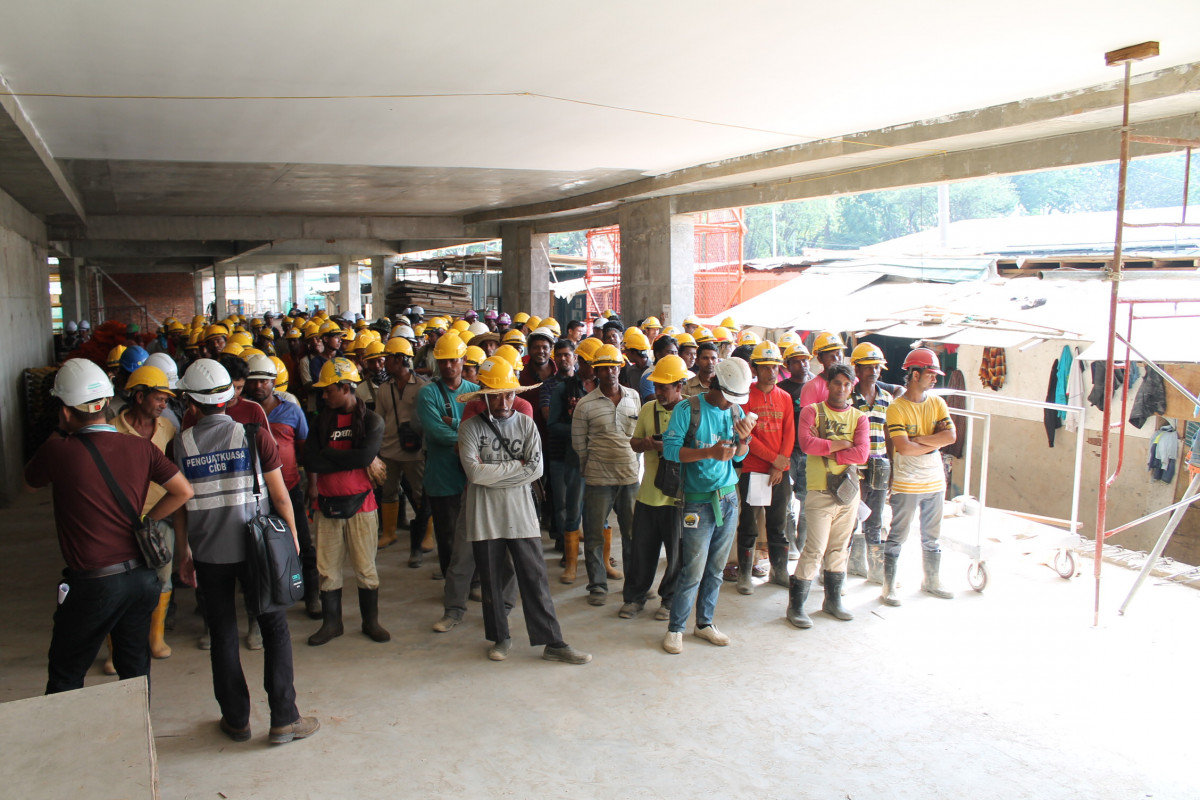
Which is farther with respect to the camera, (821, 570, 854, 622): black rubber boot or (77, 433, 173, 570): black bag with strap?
(821, 570, 854, 622): black rubber boot

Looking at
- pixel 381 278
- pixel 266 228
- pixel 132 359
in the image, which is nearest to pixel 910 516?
pixel 132 359

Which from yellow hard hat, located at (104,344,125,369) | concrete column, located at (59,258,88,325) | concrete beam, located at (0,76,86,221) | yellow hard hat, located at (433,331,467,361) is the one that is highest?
concrete beam, located at (0,76,86,221)

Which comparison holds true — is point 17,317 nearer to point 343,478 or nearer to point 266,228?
point 266,228

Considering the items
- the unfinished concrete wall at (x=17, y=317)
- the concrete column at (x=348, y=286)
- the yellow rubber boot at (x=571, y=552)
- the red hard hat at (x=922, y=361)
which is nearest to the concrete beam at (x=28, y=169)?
the unfinished concrete wall at (x=17, y=317)

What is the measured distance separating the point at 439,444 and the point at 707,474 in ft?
6.70

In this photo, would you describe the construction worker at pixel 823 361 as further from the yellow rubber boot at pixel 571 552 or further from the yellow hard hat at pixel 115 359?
the yellow hard hat at pixel 115 359

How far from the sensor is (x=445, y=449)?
5.97 metres

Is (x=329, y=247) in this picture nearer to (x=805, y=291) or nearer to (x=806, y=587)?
(x=805, y=291)

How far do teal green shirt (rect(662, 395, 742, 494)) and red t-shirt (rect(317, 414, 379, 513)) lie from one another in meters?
2.02

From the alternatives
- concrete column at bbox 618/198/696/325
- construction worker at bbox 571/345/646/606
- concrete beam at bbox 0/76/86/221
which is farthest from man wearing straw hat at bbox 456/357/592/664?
concrete column at bbox 618/198/696/325

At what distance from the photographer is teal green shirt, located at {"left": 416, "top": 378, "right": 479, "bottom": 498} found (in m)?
5.92

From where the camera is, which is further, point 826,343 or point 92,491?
point 826,343

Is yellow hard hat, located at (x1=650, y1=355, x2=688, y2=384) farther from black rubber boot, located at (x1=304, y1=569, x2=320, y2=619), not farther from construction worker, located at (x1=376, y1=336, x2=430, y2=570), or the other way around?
black rubber boot, located at (x1=304, y1=569, x2=320, y2=619)

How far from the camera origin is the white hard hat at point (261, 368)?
5.43 meters
